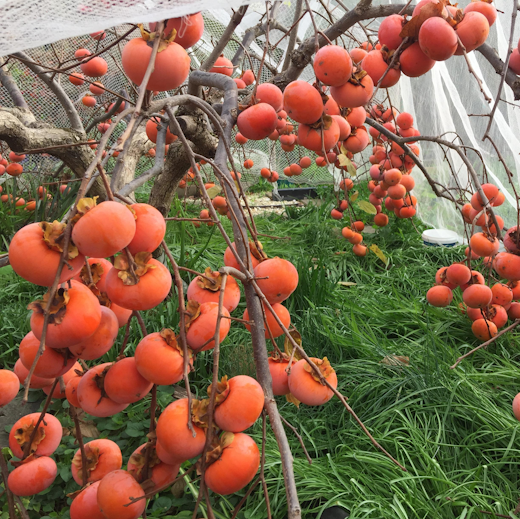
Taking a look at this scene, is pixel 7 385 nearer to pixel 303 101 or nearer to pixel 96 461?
pixel 96 461

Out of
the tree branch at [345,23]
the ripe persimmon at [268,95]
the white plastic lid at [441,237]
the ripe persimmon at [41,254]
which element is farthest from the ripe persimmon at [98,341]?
the white plastic lid at [441,237]

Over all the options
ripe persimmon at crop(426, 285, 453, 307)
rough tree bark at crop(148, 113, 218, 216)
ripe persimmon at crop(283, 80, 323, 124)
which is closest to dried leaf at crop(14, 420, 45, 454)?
ripe persimmon at crop(283, 80, 323, 124)

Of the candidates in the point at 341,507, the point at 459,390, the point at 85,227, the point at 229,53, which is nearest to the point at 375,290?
the point at 459,390

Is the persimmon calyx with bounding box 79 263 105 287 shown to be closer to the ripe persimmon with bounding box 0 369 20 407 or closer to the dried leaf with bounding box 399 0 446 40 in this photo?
the ripe persimmon with bounding box 0 369 20 407

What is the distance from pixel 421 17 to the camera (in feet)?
2.50

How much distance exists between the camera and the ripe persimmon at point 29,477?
0.73m

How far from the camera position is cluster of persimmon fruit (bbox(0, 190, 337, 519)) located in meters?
0.50

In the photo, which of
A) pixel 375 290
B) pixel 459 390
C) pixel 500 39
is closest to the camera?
pixel 459 390

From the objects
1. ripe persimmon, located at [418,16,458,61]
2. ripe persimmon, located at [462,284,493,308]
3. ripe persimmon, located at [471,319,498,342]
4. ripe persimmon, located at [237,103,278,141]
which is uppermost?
ripe persimmon, located at [418,16,458,61]

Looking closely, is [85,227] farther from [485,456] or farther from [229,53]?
[229,53]

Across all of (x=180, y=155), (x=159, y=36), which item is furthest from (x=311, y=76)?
(x=159, y=36)

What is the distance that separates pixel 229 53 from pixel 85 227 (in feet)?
14.3

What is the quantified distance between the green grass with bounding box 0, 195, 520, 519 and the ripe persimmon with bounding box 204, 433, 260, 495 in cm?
69

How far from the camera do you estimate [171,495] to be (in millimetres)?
1319
